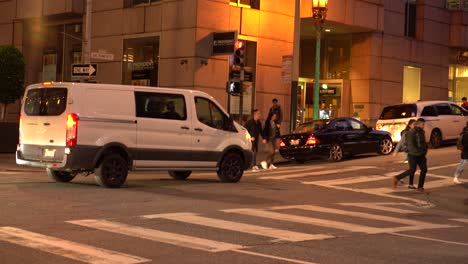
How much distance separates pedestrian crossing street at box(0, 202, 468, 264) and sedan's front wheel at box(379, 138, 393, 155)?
10610 millimetres

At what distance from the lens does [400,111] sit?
2614 centimetres

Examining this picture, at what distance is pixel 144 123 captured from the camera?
1500cm

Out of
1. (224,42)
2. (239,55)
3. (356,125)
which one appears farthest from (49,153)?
(224,42)

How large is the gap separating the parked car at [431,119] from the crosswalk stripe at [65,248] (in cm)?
1896

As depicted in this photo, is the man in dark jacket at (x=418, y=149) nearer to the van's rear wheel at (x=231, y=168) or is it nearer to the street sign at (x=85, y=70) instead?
the van's rear wheel at (x=231, y=168)

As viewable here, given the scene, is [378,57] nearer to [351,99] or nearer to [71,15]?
[351,99]

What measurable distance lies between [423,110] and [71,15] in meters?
17.2

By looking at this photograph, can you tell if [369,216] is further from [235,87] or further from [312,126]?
[312,126]

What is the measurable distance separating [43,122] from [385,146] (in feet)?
46.8

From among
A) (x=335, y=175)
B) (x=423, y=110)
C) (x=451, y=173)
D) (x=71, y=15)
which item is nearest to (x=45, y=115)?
(x=335, y=175)

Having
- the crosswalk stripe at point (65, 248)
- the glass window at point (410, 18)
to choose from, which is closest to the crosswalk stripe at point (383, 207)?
the crosswalk stripe at point (65, 248)

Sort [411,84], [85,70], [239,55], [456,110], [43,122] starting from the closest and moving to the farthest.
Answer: [43,122]
[85,70]
[239,55]
[456,110]
[411,84]

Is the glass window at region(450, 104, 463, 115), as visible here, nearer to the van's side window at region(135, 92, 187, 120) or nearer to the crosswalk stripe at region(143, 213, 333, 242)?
the van's side window at region(135, 92, 187, 120)

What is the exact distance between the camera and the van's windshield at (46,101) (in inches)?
553
